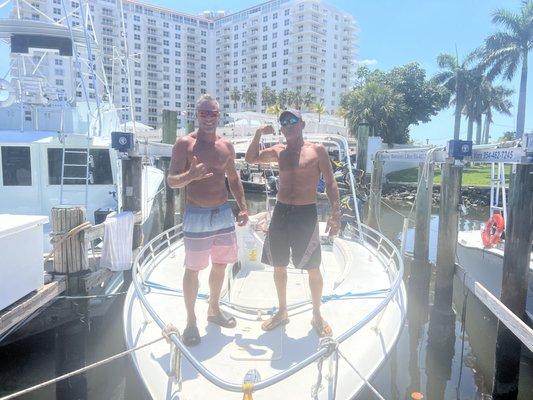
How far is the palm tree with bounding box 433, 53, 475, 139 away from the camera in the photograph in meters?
38.7

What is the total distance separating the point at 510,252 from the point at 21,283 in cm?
527

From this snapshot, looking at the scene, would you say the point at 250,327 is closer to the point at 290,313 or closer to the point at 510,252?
the point at 290,313

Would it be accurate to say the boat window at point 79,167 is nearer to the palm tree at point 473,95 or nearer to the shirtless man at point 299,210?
the shirtless man at point 299,210

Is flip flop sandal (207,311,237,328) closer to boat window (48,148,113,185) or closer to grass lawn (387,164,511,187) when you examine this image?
boat window (48,148,113,185)

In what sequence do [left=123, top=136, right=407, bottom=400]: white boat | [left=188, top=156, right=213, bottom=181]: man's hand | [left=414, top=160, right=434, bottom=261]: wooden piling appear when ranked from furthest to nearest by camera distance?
1. [left=414, top=160, right=434, bottom=261]: wooden piling
2. [left=188, top=156, right=213, bottom=181]: man's hand
3. [left=123, top=136, right=407, bottom=400]: white boat

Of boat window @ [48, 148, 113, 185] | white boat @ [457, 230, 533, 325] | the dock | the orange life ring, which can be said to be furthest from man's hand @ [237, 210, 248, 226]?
the orange life ring

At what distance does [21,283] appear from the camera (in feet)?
14.1

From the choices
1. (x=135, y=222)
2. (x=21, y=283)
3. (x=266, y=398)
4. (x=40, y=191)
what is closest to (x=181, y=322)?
(x=266, y=398)

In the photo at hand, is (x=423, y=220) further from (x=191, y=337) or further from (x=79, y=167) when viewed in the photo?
(x=79, y=167)

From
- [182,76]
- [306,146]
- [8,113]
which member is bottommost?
[306,146]

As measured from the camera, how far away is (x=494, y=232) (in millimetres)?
7723

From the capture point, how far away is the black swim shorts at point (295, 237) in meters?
3.57

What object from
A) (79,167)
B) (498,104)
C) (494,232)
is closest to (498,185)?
(494,232)

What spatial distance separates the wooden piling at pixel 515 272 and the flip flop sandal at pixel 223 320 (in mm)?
3194
